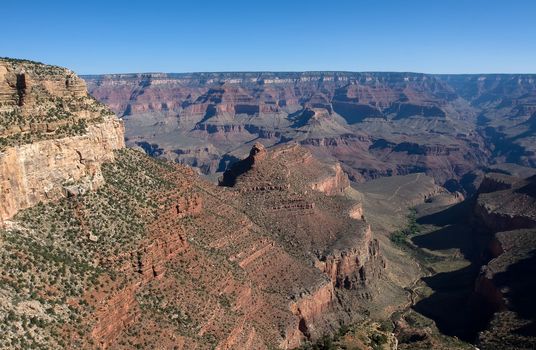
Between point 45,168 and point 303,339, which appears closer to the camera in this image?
point 45,168

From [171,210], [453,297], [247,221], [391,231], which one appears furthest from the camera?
[391,231]

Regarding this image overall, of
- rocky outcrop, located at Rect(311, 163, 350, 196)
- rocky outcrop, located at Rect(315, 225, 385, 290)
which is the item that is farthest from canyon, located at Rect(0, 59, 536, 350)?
rocky outcrop, located at Rect(311, 163, 350, 196)

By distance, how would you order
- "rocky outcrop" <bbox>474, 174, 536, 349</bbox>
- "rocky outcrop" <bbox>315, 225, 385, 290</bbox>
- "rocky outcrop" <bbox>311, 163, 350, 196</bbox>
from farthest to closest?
1. "rocky outcrop" <bbox>311, 163, 350, 196</bbox>
2. "rocky outcrop" <bbox>315, 225, 385, 290</bbox>
3. "rocky outcrop" <bbox>474, 174, 536, 349</bbox>

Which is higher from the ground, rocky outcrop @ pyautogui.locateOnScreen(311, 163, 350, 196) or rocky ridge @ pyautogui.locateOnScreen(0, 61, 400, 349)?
rocky ridge @ pyautogui.locateOnScreen(0, 61, 400, 349)

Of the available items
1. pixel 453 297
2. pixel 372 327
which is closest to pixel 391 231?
pixel 453 297

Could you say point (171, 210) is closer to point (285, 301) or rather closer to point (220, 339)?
point (220, 339)

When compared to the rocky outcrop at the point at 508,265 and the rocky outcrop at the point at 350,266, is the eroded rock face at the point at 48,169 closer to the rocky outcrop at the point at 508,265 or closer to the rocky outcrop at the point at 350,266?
the rocky outcrop at the point at 350,266

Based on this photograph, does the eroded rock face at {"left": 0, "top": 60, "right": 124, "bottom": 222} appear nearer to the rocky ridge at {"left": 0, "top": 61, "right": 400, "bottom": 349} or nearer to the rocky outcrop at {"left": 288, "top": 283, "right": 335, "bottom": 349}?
the rocky ridge at {"left": 0, "top": 61, "right": 400, "bottom": 349}

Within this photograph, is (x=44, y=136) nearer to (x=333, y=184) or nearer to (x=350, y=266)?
(x=350, y=266)

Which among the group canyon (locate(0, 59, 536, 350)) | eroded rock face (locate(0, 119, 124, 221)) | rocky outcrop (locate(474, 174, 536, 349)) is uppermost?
eroded rock face (locate(0, 119, 124, 221))
